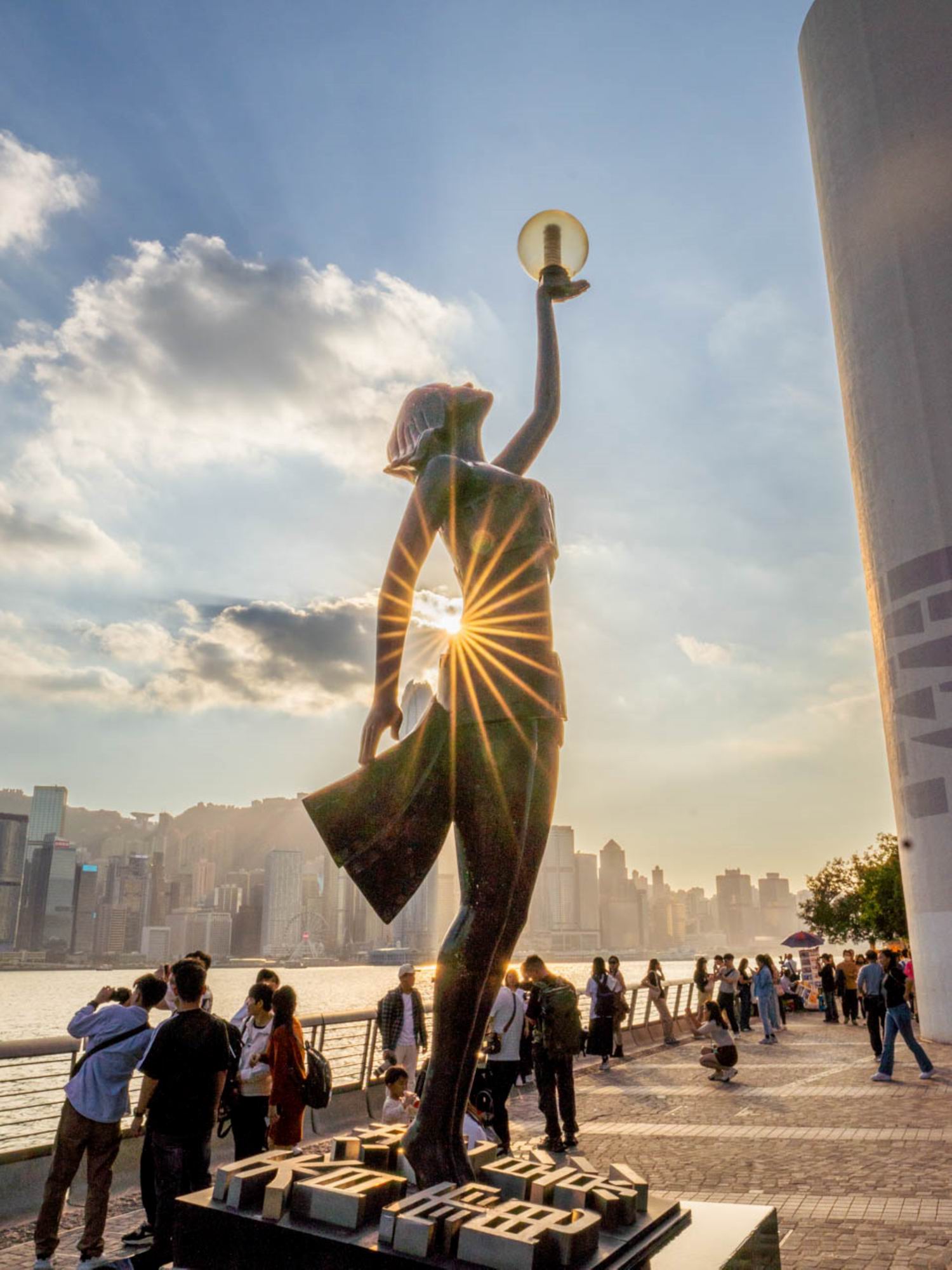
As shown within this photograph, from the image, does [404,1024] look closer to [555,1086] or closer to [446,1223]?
[555,1086]

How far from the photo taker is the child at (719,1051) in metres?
12.1

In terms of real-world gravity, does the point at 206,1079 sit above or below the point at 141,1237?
above

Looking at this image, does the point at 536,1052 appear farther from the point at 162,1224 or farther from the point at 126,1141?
the point at 162,1224

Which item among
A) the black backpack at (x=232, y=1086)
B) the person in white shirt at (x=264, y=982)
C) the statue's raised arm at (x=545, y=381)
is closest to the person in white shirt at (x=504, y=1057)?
the person in white shirt at (x=264, y=982)

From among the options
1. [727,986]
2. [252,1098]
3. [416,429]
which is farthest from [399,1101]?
[727,986]

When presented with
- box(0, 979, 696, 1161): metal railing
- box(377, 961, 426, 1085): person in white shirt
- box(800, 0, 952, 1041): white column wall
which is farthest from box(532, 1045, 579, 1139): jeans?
box(800, 0, 952, 1041): white column wall

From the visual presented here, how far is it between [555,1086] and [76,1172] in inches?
184

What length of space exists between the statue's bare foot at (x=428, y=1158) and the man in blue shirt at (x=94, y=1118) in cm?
278

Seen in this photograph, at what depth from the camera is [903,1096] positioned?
34.0 ft

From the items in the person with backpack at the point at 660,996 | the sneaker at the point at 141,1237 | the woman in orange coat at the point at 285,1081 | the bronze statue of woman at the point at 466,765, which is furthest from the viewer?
the person with backpack at the point at 660,996

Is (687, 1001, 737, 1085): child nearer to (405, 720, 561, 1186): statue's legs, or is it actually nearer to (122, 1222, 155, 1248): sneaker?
(122, 1222, 155, 1248): sneaker

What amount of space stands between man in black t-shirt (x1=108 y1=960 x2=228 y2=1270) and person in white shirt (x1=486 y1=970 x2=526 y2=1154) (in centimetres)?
338

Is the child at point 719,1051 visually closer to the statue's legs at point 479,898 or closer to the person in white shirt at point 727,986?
the person in white shirt at point 727,986

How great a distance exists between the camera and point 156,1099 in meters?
4.90
